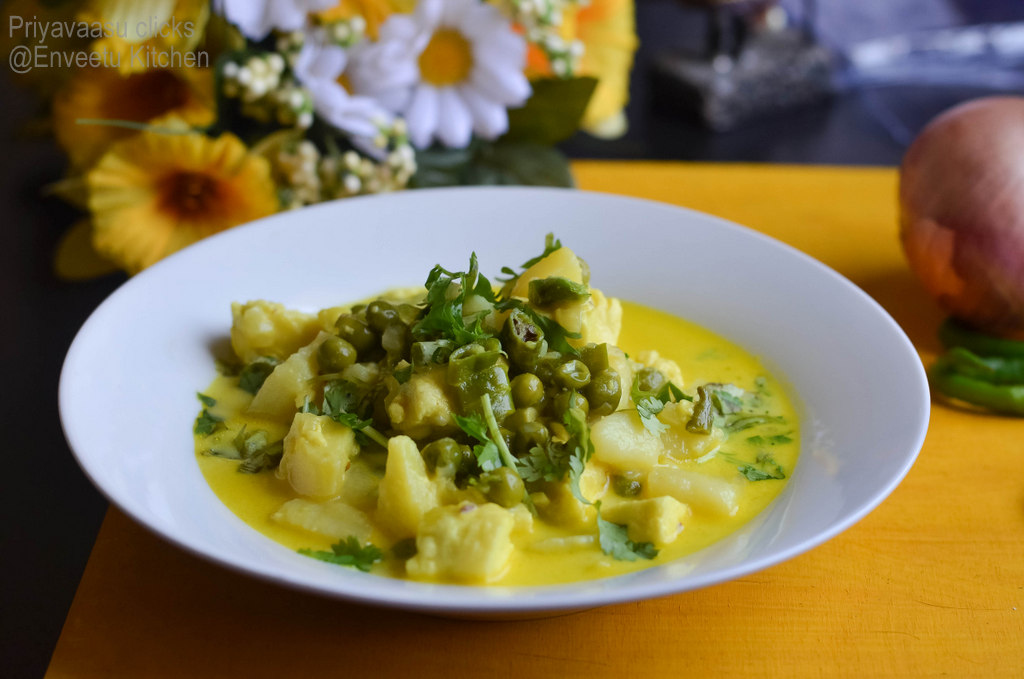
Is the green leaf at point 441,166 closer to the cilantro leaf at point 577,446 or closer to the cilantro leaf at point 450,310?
the cilantro leaf at point 450,310

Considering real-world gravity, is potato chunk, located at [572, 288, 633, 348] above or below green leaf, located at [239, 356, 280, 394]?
above

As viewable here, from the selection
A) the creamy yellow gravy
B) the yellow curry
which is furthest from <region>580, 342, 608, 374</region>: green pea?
the creamy yellow gravy

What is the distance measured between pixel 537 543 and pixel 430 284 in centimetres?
78

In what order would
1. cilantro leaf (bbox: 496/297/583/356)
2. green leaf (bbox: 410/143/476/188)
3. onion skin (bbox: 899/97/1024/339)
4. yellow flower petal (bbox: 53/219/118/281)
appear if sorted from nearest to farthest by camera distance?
cilantro leaf (bbox: 496/297/583/356) → onion skin (bbox: 899/97/1024/339) → yellow flower petal (bbox: 53/219/118/281) → green leaf (bbox: 410/143/476/188)

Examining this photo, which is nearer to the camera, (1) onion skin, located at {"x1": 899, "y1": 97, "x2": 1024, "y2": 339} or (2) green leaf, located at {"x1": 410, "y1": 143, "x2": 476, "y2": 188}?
(1) onion skin, located at {"x1": 899, "y1": 97, "x2": 1024, "y2": 339}

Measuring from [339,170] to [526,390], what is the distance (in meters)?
1.78

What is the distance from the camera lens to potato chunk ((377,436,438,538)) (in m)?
2.25

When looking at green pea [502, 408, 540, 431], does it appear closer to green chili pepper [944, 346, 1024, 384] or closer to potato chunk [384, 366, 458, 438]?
potato chunk [384, 366, 458, 438]

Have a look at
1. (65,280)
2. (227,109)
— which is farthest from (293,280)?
(65,280)

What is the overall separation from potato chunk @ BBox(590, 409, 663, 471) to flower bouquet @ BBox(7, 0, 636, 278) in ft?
5.74

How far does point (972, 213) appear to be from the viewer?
320cm

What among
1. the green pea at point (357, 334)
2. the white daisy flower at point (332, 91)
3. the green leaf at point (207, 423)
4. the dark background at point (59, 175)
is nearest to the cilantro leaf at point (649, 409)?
the green pea at point (357, 334)

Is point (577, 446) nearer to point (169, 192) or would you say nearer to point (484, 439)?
point (484, 439)

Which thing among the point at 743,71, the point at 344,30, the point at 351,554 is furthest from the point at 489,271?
the point at 743,71
